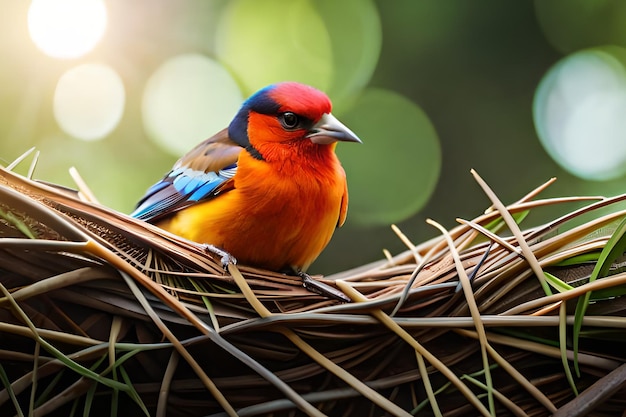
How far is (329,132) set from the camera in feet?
4.54

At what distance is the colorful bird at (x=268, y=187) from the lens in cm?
125

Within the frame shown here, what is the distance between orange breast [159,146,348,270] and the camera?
1241 mm

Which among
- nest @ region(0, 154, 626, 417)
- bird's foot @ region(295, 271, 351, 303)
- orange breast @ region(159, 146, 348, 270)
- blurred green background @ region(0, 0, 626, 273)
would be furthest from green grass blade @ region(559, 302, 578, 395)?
blurred green background @ region(0, 0, 626, 273)

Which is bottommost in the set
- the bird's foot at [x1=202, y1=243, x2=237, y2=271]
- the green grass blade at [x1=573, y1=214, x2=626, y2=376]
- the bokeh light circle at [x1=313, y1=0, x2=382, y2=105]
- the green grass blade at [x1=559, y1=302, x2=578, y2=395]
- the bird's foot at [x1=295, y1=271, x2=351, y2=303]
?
the green grass blade at [x1=559, y1=302, x2=578, y2=395]

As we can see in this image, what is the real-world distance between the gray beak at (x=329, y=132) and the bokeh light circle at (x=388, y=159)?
1526 millimetres

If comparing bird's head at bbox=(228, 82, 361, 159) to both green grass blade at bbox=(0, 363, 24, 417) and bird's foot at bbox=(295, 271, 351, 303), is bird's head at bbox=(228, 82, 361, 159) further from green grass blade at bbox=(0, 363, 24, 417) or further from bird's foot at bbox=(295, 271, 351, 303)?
green grass blade at bbox=(0, 363, 24, 417)

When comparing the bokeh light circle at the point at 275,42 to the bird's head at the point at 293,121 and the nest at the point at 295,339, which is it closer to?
the bird's head at the point at 293,121

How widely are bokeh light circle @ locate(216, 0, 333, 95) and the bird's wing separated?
1.54 meters

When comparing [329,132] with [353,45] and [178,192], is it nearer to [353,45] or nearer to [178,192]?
[178,192]

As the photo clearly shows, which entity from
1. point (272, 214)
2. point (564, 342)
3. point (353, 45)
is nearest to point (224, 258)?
point (272, 214)

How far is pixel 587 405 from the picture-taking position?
29.2 inches

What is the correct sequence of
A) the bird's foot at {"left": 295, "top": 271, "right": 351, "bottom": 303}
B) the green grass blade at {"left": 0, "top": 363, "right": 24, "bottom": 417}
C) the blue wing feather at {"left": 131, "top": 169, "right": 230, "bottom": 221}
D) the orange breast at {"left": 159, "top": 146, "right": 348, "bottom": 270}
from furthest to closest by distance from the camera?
the blue wing feather at {"left": 131, "top": 169, "right": 230, "bottom": 221}
the orange breast at {"left": 159, "top": 146, "right": 348, "bottom": 270}
the bird's foot at {"left": 295, "top": 271, "right": 351, "bottom": 303}
the green grass blade at {"left": 0, "top": 363, "right": 24, "bottom": 417}

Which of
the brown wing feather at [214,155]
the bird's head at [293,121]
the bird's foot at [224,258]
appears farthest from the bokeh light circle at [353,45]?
the bird's foot at [224,258]

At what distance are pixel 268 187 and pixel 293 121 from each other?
227 millimetres
